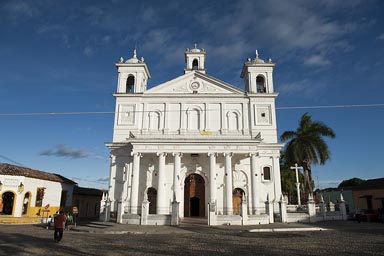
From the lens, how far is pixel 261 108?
28.4m

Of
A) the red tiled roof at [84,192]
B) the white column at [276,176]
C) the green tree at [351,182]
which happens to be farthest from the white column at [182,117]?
the green tree at [351,182]

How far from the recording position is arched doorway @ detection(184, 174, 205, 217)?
26.0 m

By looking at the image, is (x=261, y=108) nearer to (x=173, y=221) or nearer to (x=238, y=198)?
(x=238, y=198)

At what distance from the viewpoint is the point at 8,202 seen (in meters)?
24.5

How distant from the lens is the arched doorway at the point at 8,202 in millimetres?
24250

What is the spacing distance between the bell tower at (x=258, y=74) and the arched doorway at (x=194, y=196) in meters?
10.9

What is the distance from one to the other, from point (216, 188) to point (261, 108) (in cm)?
945

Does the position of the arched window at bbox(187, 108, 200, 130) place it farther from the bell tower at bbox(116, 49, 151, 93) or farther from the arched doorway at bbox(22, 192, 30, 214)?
the arched doorway at bbox(22, 192, 30, 214)

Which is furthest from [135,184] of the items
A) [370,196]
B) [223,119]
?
[370,196]

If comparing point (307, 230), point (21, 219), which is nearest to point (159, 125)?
point (21, 219)

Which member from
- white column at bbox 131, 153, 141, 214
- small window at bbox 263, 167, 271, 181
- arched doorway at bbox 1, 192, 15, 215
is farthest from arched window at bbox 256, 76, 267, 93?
arched doorway at bbox 1, 192, 15, 215

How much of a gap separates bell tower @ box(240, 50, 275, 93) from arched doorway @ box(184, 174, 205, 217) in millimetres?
10851

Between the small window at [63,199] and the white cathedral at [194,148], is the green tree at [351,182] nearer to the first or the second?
the white cathedral at [194,148]

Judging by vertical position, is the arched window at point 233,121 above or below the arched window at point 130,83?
below
